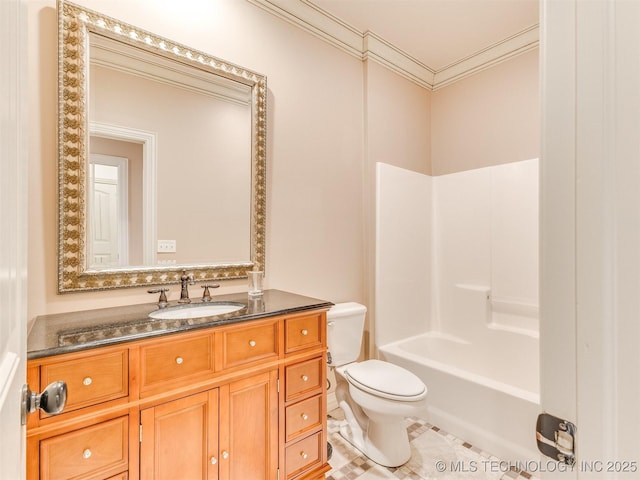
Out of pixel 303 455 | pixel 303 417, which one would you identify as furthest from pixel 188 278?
pixel 303 455

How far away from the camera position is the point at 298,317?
5.01ft

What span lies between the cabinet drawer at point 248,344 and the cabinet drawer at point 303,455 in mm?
467

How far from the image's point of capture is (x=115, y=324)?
1216 millimetres

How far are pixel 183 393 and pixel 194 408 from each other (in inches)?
3.2

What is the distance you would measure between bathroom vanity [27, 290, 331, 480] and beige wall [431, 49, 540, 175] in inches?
82.1

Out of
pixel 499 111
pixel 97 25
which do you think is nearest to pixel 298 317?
pixel 97 25


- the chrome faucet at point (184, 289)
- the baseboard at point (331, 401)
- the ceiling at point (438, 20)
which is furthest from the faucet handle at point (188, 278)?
the ceiling at point (438, 20)

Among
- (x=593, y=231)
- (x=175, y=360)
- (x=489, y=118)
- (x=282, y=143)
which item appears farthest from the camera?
(x=489, y=118)

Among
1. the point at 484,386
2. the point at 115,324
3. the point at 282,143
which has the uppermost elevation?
the point at 282,143

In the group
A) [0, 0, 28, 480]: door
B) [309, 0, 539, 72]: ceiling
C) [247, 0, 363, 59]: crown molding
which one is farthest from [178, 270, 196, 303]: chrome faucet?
[309, 0, 539, 72]: ceiling

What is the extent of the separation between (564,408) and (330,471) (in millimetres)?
1637

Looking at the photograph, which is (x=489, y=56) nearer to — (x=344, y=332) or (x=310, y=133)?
(x=310, y=133)

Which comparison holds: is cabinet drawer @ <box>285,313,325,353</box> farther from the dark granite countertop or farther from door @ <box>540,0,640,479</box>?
door @ <box>540,0,640,479</box>

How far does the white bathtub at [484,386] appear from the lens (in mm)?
1818
